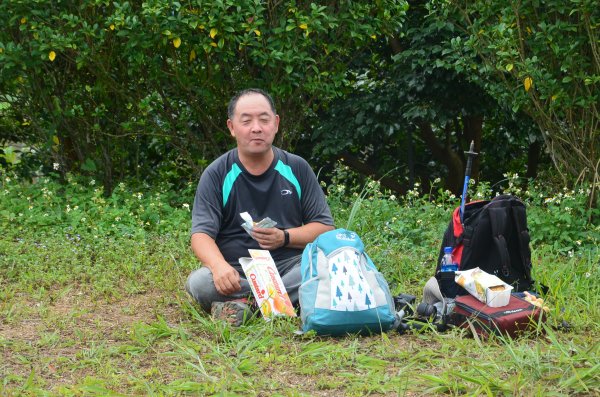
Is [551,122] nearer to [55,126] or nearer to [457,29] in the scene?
[457,29]

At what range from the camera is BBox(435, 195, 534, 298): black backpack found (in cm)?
470

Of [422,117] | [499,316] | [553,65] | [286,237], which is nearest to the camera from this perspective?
[499,316]

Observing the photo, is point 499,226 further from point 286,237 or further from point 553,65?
point 553,65

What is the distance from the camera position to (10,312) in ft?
16.8

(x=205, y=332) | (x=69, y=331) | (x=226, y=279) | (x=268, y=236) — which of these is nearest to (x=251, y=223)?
(x=268, y=236)

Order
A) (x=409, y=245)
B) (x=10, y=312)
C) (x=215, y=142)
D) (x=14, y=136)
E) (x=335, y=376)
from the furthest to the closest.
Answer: (x=14, y=136), (x=215, y=142), (x=409, y=245), (x=10, y=312), (x=335, y=376)

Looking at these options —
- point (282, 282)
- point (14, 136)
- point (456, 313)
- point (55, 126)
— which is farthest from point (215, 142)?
point (456, 313)

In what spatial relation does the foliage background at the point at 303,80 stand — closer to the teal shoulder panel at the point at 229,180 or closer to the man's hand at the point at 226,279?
the teal shoulder panel at the point at 229,180

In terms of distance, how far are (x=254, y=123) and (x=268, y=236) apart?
0.61 meters

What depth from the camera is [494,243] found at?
15.5 feet

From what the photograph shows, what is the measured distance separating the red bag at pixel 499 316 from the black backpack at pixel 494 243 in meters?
0.25

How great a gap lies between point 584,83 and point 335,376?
372cm

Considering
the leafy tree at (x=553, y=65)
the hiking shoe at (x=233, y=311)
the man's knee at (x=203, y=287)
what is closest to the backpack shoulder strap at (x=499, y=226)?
the hiking shoe at (x=233, y=311)

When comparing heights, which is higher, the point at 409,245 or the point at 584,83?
the point at 584,83
